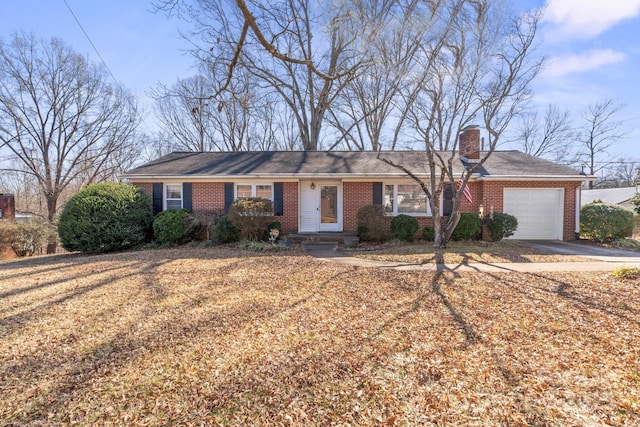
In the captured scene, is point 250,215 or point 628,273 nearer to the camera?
point 628,273

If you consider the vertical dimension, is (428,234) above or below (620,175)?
below

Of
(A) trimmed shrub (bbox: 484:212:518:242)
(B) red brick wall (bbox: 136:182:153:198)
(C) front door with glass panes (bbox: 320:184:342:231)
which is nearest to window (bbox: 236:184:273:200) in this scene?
(C) front door with glass panes (bbox: 320:184:342:231)

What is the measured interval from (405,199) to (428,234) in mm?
1609

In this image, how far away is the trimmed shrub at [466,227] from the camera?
34.4 ft

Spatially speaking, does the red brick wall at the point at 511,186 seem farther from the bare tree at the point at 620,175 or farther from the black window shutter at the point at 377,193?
the bare tree at the point at 620,175

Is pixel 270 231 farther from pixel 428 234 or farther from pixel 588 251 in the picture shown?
pixel 588 251

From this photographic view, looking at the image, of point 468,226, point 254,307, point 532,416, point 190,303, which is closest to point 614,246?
point 468,226

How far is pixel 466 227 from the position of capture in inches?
414

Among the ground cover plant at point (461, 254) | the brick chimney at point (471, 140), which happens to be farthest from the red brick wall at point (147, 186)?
the brick chimney at point (471, 140)

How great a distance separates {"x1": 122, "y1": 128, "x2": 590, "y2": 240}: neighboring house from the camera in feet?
37.2

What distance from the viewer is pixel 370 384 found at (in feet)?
8.32

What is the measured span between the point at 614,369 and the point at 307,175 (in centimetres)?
959

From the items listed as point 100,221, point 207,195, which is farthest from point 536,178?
point 100,221

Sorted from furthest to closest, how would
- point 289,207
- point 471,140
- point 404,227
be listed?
point 471,140
point 289,207
point 404,227
